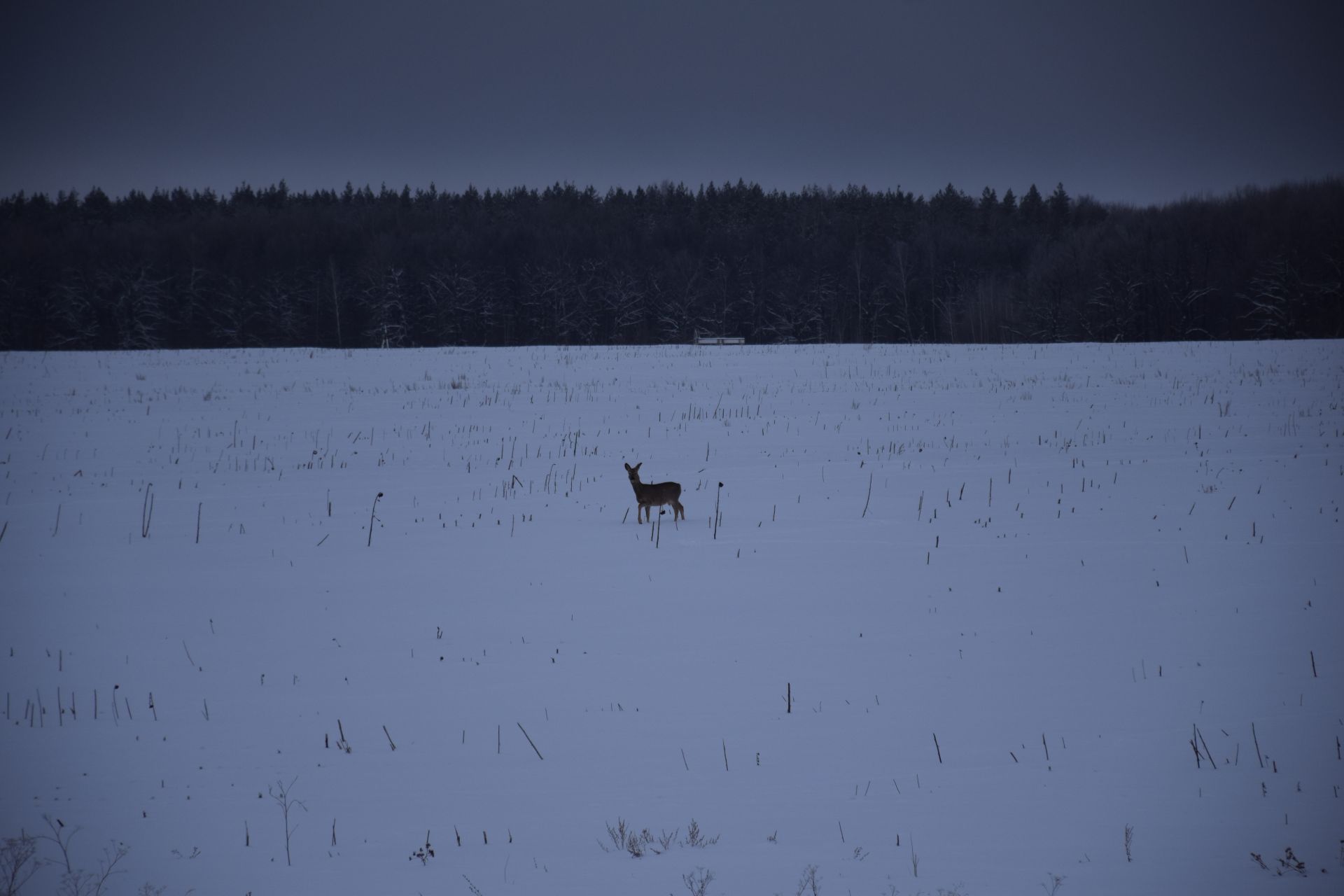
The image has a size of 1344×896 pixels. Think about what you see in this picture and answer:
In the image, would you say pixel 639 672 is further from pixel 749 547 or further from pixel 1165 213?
pixel 1165 213

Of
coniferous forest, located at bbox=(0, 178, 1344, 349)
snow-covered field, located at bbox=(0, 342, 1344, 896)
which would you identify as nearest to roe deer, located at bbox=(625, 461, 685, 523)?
snow-covered field, located at bbox=(0, 342, 1344, 896)

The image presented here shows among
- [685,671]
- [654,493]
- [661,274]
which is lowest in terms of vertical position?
[685,671]

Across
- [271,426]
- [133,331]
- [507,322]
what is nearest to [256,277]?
[133,331]

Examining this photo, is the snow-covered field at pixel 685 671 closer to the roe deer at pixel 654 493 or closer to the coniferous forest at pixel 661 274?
the roe deer at pixel 654 493

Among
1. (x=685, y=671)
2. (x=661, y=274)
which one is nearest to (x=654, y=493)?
(x=685, y=671)

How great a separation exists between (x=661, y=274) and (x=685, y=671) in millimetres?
91248

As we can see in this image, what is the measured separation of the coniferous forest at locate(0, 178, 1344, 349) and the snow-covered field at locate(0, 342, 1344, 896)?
56801mm

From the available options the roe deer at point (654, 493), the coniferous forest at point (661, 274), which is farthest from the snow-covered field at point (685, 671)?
the coniferous forest at point (661, 274)

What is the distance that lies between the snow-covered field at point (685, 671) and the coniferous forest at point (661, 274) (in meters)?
56.8

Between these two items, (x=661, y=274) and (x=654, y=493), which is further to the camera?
(x=661, y=274)

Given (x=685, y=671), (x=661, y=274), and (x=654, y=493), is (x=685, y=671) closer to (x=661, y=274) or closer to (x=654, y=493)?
(x=654, y=493)

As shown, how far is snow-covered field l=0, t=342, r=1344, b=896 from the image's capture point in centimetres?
438

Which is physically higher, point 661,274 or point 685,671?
point 661,274

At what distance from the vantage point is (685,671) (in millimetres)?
6707
